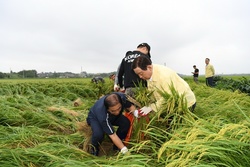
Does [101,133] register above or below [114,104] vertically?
below

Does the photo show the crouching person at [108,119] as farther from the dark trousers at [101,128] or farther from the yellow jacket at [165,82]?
the yellow jacket at [165,82]

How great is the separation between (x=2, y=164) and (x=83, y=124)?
49.5 inches

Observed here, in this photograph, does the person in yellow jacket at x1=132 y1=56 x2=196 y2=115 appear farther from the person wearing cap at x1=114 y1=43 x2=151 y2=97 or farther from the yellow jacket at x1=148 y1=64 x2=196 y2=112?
the person wearing cap at x1=114 y1=43 x2=151 y2=97

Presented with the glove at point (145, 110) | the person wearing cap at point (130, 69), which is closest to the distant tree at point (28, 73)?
the person wearing cap at point (130, 69)

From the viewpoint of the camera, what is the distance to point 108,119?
3.16 meters

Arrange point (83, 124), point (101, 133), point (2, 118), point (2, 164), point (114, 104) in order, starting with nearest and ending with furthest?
1. point (2, 164)
2. point (114, 104)
3. point (101, 133)
4. point (83, 124)
5. point (2, 118)

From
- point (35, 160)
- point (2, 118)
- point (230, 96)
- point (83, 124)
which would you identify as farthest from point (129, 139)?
point (230, 96)

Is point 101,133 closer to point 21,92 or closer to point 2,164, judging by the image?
point 2,164

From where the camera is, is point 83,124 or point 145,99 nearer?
point 145,99

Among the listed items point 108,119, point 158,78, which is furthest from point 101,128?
point 158,78

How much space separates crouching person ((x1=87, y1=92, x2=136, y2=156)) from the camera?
2955mm

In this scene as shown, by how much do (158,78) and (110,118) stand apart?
767mm

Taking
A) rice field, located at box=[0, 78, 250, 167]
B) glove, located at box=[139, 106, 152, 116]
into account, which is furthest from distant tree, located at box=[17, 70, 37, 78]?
glove, located at box=[139, 106, 152, 116]

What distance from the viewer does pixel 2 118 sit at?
4188 millimetres
